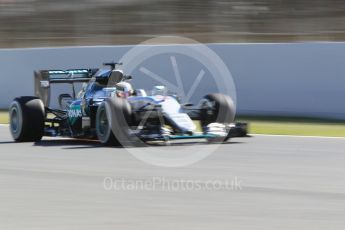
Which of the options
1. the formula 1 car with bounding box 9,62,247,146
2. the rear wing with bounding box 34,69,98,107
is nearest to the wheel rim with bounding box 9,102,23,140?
the formula 1 car with bounding box 9,62,247,146

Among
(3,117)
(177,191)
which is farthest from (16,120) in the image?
(177,191)

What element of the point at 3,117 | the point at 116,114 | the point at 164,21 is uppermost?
the point at 164,21

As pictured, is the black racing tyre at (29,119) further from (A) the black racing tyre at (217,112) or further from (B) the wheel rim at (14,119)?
(A) the black racing tyre at (217,112)

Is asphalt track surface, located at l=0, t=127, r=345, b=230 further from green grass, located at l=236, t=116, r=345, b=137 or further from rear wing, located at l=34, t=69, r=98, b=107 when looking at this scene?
green grass, located at l=236, t=116, r=345, b=137

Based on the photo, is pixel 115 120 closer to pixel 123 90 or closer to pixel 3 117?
pixel 123 90

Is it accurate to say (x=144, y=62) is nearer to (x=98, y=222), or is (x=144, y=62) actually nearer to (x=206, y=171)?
(x=206, y=171)

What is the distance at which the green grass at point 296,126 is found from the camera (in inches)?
576

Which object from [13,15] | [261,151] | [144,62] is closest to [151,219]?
[261,151]

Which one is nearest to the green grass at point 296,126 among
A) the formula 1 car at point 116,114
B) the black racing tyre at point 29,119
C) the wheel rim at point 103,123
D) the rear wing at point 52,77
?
the formula 1 car at point 116,114

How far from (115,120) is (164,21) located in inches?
426

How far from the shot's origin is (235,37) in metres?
20.3

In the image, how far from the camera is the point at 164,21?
22312mm

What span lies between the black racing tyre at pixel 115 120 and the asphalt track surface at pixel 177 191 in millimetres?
226

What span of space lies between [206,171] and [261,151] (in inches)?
89.9
